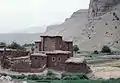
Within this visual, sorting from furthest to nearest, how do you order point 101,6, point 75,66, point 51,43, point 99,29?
1. point 101,6
2. point 99,29
3. point 51,43
4. point 75,66

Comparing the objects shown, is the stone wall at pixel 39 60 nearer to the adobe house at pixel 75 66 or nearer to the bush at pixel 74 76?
the adobe house at pixel 75 66

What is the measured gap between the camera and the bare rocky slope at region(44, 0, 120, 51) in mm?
124688

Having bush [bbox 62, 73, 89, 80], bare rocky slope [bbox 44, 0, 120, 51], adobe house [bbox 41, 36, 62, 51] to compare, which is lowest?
bush [bbox 62, 73, 89, 80]

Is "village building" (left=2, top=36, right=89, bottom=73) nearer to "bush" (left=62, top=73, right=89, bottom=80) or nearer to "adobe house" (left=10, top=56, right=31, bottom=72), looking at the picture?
"adobe house" (left=10, top=56, right=31, bottom=72)

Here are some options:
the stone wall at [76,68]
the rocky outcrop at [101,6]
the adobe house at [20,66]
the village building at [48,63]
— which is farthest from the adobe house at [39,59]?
the rocky outcrop at [101,6]

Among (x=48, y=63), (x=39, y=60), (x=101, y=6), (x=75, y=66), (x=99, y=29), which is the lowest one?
(x=75, y=66)

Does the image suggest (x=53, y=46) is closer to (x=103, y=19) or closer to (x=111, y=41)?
(x=111, y=41)

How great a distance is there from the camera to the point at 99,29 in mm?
133000

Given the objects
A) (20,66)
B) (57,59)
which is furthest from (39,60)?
→ (20,66)

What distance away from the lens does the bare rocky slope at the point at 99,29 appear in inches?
4909

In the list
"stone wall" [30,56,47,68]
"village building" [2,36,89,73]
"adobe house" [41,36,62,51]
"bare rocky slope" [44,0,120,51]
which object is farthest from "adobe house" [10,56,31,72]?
"bare rocky slope" [44,0,120,51]

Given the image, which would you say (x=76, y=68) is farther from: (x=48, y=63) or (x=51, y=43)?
(x=51, y=43)

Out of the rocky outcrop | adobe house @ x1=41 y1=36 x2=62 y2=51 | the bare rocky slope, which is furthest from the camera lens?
the rocky outcrop

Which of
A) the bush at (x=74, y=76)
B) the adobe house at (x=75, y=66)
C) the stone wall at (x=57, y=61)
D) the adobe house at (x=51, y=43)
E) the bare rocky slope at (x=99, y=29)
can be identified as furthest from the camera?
the bare rocky slope at (x=99, y=29)
